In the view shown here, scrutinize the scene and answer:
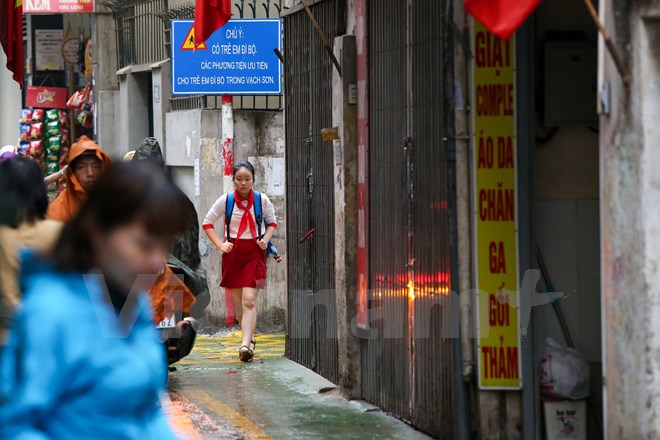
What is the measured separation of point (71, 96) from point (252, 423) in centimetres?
1909

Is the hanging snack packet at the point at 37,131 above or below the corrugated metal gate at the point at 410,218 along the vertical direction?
above

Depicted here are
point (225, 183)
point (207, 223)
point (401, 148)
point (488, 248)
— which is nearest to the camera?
point (488, 248)

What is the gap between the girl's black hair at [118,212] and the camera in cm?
289

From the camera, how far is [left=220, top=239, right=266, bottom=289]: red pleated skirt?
12.4 metres

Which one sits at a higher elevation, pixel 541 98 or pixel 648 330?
pixel 541 98

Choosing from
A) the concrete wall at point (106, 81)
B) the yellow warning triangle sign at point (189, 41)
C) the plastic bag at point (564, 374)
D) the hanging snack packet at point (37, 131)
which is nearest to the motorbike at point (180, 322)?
the plastic bag at point (564, 374)

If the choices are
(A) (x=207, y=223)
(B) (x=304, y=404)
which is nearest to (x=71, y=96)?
(A) (x=207, y=223)

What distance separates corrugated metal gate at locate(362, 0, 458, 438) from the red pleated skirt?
269 centimetres

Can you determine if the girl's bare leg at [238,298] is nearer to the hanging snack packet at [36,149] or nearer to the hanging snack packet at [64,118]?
the hanging snack packet at [36,149]

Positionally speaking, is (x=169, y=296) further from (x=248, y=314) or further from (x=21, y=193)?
(x=248, y=314)

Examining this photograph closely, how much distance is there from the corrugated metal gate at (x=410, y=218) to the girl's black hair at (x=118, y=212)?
483 centimetres

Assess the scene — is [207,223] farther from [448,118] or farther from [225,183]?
[448,118]

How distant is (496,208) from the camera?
24.8ft

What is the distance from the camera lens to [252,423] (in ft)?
30.4
